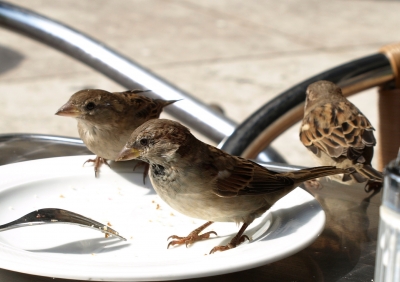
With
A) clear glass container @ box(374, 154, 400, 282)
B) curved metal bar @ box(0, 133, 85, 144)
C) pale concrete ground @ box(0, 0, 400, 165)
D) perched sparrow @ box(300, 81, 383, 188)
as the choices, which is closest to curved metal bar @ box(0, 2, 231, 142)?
perched sparrow @ box(300, 81, 383, 188)

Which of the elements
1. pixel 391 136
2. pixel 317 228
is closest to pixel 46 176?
pixel 317 228

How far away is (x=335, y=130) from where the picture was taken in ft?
8.63

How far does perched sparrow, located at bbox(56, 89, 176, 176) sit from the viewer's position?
2422 mm

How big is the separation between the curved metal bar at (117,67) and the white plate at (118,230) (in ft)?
2.77

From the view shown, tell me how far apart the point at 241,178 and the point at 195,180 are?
0.46 ft

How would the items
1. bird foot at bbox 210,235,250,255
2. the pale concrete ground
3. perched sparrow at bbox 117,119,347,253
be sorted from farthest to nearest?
the pale concrete ground, perched sparrow at bbox 117,119,347,253, bird foot at bbox 210,235,250,255

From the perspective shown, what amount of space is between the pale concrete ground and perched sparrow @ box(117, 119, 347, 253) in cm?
432

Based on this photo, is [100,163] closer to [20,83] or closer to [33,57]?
[20,83]

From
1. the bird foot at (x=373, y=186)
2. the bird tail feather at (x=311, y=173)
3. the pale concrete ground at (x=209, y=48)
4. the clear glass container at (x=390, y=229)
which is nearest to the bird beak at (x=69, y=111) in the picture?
the bird tail feather at (x=311, y=173)

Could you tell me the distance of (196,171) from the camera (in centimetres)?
187

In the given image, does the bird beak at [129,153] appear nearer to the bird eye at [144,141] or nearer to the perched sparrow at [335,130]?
the bird eye at [144,141]

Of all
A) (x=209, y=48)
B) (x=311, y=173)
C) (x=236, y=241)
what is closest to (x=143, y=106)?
(x=311, y=173)

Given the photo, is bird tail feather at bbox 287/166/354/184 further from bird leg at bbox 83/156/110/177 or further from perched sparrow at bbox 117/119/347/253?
bird leg at bbox 83/156/110/177

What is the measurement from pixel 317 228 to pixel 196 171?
405mm
